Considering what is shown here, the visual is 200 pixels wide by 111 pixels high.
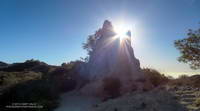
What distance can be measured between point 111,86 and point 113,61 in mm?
2787

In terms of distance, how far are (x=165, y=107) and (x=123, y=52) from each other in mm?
10915

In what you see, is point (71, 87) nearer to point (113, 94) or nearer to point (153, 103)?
point (113, 94)

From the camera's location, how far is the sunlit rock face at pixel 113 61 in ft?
66.4

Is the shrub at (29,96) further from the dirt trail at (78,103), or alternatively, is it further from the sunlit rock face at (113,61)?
the sunlit rock face at (113,61)

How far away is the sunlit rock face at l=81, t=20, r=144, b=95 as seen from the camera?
20.2 meters

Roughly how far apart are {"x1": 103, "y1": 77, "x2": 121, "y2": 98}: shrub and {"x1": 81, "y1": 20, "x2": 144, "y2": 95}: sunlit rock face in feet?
1.52

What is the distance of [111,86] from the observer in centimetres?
1938

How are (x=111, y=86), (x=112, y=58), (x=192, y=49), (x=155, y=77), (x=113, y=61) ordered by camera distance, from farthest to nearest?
(x=155, y=77), (x=112, y=58), (x=113, y=61), (x=111, y=86), (x=192, y=49)

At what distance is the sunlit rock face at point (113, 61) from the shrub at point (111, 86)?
18.3 inches

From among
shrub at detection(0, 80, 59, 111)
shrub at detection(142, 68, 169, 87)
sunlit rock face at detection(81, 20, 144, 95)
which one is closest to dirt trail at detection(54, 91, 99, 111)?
shrub at detection(0, 80, 59, 111)

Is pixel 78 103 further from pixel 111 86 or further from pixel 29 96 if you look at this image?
pixel 29 96

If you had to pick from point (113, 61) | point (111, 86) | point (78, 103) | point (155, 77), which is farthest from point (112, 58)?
point (155, 77)

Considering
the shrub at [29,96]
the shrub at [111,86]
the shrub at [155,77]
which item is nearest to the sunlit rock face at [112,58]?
the shrub at [111,86]

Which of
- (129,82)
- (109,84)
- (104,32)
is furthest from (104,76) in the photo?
(104,32)
